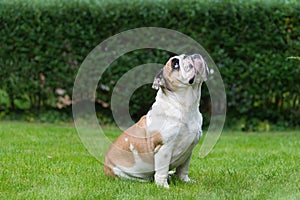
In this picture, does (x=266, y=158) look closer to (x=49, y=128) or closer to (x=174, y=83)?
(x=174, y=83)

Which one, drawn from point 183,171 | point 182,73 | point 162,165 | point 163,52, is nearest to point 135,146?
point 162,165

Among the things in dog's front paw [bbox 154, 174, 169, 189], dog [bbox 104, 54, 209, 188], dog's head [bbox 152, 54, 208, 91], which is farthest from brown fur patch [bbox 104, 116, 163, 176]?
dog's head [bbox 152, 54, 208, 91]

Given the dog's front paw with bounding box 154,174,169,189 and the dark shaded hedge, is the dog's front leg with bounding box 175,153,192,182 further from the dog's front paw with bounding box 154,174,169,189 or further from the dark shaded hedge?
the dark shaded hedge

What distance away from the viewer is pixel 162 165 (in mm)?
4773

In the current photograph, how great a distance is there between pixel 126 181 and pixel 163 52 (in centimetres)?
517

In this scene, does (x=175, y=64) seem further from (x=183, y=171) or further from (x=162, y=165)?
(x=183, y=171)

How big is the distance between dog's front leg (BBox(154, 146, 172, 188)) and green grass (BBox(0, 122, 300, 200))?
3.4 inches

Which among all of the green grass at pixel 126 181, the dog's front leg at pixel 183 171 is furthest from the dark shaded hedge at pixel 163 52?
the dog's front leg at pixel 183 171

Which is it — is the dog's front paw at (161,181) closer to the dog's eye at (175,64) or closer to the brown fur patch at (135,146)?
the brown fur patch at (135,146)

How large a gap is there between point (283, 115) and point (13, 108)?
5130 millimetres

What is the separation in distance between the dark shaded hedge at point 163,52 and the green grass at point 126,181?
166 cm

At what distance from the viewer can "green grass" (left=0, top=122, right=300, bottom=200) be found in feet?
15.3

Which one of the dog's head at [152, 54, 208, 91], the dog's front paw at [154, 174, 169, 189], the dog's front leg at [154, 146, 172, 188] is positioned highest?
the dog's head at [152, 54, 208, 91]

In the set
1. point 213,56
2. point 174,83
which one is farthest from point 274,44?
point 174,83
